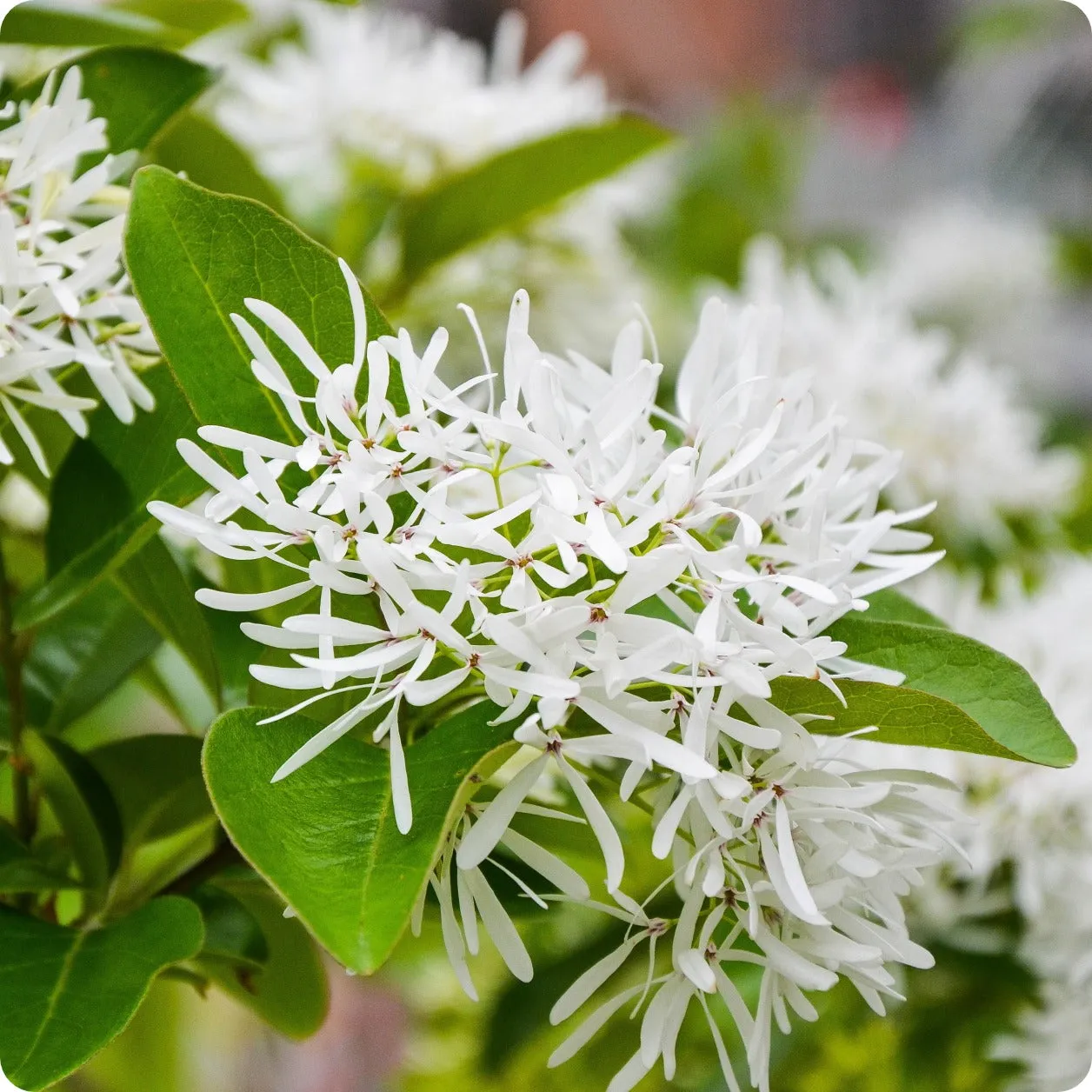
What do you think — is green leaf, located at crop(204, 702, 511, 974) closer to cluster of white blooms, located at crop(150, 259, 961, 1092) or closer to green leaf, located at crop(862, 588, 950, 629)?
cluster of white blooms, located at crop(150, 259, 961, 1092)

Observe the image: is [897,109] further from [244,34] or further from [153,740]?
[153,740]

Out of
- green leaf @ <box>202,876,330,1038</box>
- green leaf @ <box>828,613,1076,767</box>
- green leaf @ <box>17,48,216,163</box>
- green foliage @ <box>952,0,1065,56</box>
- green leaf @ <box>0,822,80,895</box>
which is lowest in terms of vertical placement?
green leaf @ <box>202,876,330,1038</box>

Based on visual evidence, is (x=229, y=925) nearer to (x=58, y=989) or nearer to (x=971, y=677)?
(x=58, y=989)

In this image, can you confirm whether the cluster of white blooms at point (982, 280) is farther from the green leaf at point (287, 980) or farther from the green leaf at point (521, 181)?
the green leaf at point (287, 980)

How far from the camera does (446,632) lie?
0.69ft

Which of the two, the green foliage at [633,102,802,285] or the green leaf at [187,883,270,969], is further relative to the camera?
the green foliage at [633,102,802,285]

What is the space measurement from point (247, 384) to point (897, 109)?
1.70m

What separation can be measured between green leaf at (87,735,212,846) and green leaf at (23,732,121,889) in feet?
0.05

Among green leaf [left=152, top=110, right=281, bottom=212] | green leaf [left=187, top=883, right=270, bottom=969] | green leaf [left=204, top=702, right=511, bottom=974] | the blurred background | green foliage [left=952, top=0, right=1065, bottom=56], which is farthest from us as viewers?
green foliage [left=952, top=0, right=1065, bottom=56]

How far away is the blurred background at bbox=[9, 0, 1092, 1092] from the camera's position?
554 millimetres

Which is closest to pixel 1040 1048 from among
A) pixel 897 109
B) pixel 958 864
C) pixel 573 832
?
pixel 958 864

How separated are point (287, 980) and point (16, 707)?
0.14 meters

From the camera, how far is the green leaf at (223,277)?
246mm

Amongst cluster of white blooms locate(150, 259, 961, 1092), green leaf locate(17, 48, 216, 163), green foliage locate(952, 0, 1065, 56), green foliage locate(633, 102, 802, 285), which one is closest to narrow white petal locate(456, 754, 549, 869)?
cluster of white blooms locate(150, 259, 961, 1092)
